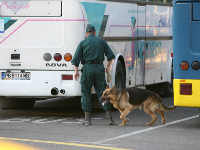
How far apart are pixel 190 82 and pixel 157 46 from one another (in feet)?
18.3

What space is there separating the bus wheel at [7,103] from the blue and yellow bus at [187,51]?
4.79 meters

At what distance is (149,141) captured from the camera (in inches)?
287

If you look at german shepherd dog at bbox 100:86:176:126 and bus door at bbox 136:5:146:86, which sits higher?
bus door at bbox 136:5:146:86

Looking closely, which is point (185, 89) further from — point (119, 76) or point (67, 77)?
point (119, 76)

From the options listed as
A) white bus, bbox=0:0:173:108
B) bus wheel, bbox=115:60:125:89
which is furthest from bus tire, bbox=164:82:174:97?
white bus, bbox=0:0:173:108

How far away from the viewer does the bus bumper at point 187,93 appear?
821cm

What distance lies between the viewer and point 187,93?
8.25 metres

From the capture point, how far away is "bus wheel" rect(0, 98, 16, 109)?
11531 mm

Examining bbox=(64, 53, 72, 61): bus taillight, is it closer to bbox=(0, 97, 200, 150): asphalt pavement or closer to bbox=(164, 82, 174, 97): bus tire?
bbox=(0, 97, 200, 150): asphalt pavement

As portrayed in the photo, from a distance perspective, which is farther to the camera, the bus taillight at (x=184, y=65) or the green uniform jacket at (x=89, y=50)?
the green uniform jacket at (x=89, y=50)

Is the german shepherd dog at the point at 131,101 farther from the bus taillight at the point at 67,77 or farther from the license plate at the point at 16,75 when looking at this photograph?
the license plate at the point at 16,75

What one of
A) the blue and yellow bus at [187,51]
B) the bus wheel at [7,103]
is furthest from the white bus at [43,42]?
the blue and yellow bus at [187,51]

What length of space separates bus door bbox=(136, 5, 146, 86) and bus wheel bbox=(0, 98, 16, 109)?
10.2 ft

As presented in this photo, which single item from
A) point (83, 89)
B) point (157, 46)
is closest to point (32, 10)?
point (83, 89)
